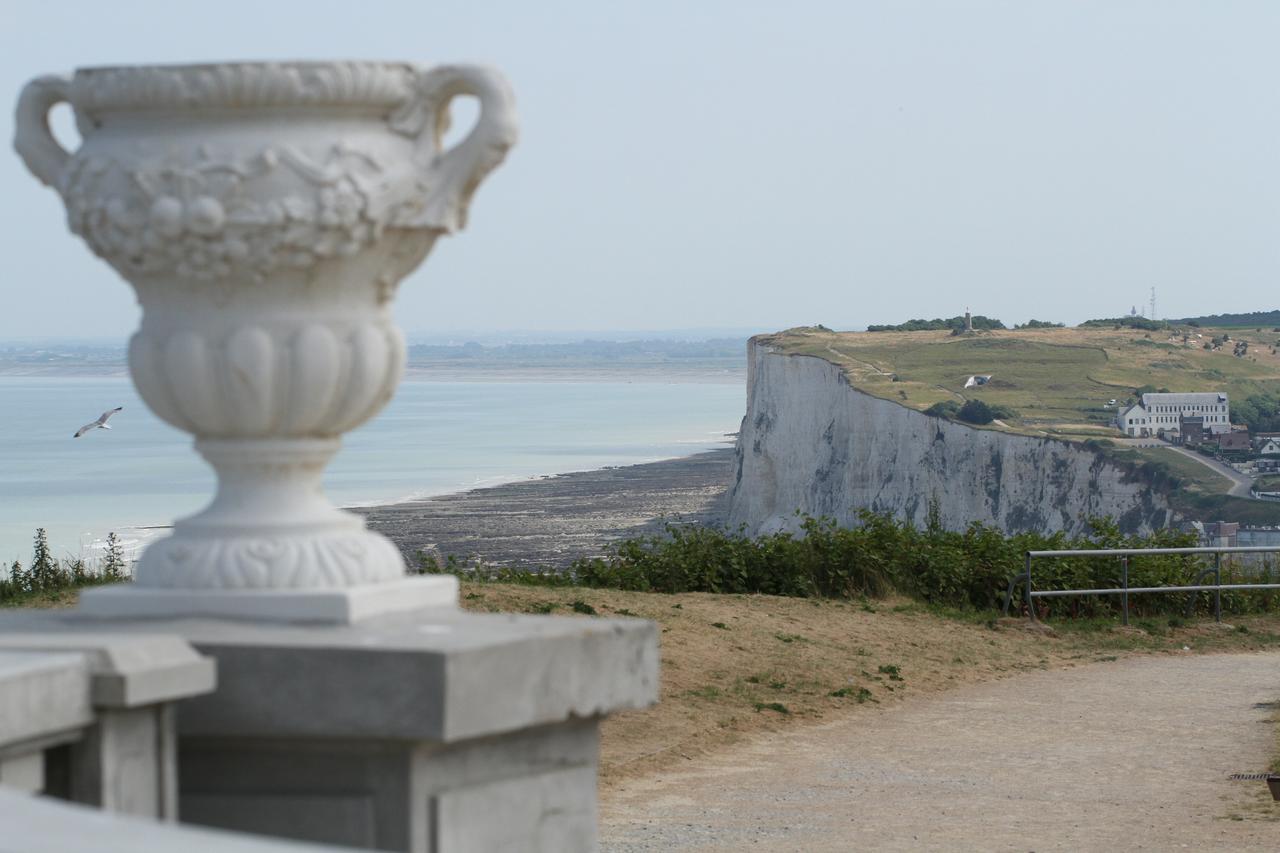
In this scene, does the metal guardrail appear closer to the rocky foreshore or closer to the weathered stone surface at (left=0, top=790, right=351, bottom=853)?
the weathered stone surface at (left=0, top=790, right=351, bottom=853)

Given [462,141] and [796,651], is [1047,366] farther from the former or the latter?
[462,141]

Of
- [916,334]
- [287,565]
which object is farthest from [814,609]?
[916,334]

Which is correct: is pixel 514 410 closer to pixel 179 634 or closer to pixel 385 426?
pixel 385 426

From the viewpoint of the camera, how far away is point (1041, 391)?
86.3 meters

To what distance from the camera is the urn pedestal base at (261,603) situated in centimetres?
362

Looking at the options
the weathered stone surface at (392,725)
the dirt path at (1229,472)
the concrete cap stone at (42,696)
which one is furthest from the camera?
the dirt path at (1229,472)

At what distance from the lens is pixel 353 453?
93.4 meters

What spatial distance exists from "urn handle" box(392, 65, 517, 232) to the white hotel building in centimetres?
7229

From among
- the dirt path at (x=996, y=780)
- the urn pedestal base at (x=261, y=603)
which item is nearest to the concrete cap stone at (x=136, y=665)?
the urn pedestal base at (x=261, y=603)

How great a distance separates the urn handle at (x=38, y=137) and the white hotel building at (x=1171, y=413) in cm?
7245

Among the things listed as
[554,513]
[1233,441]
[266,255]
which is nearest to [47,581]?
[266,255]

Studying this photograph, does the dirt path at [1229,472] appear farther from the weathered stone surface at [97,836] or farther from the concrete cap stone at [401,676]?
the weathered stone surface at [97,836]

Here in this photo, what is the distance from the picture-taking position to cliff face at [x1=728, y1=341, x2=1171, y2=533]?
64.2m

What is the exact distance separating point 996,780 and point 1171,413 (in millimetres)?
73527
